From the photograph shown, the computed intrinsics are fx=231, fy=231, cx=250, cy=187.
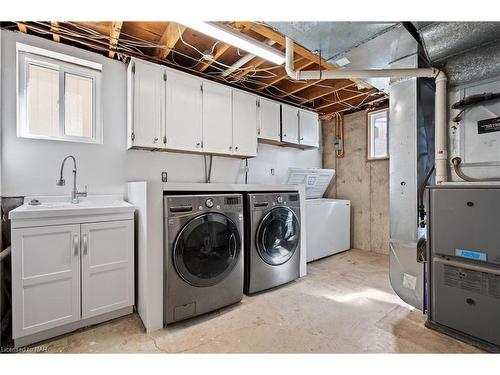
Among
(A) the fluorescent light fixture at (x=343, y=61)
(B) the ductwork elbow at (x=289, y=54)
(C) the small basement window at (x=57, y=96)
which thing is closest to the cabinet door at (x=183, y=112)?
(C) the small basement window at (x=57, y=96)

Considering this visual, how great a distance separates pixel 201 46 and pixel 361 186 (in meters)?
3.34

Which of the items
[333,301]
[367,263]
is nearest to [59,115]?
[333,301]

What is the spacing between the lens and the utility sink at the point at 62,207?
1564 mm

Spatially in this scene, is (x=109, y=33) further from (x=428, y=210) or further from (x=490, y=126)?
(x=490, y=126)

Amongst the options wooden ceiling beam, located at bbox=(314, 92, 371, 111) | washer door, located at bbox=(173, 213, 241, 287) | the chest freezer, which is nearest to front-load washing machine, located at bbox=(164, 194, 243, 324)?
washer door, located at bbox=(173, 213, 241, 287)

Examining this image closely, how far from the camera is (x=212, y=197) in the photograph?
2.02 meters

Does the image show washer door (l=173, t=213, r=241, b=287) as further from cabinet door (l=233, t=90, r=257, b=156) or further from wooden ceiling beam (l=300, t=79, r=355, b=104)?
wooden ceiling beam (l=300, t=79, r=355, b=104)

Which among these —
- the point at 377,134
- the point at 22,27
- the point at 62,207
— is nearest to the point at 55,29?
the point at 22,27

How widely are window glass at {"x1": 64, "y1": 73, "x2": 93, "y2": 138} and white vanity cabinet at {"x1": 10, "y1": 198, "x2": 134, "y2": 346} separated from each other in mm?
933

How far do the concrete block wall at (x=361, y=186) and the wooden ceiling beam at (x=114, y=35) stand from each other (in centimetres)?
367

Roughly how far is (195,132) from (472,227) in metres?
2.56

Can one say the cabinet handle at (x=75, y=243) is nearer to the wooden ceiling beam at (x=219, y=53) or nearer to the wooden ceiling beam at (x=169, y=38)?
the wooden ceiling beam at (x=169, y=38)

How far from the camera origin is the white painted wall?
194 centimetres

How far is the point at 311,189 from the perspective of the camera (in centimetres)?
413
